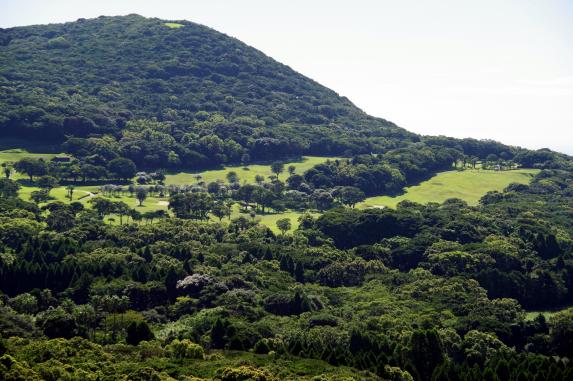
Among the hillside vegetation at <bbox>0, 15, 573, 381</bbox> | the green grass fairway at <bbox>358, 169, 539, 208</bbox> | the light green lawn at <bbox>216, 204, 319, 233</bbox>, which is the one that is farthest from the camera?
the green grass fairway at <bbox>358, 169, 539, 208</bbox>

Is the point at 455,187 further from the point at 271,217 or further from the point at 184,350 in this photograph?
the point at 184,350

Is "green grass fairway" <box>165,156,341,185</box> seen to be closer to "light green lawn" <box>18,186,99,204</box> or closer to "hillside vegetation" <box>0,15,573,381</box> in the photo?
"hillside vegetation" <box>0,15,573,381</box>

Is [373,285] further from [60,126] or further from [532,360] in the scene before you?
[60,126]

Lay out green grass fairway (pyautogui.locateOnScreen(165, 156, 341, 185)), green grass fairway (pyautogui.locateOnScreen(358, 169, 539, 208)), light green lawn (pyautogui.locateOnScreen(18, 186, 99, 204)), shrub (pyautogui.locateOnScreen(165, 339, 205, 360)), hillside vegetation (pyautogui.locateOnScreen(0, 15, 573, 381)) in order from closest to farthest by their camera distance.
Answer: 1. shrub (pyautogui.locateOnScreen(165, 339, 205, 360))
2. hillside vegetation (pyautogui.locateOnScreen(0, 15, 573, 381))
3. light green lawn (pyautogui.locateOnScreen(18, 186, 99, 204))
4. green grass fairway (pyautogui.locateOnScreen(358, 169, 539, 208))
5. green grass fairway (pyautogui.locateOnScreen(165, 156, 341, 185))

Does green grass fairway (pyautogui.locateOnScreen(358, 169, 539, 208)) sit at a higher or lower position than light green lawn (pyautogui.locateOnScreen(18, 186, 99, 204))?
higher

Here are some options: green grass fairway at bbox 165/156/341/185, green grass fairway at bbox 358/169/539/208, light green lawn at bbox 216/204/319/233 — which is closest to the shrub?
light green lawn at bbox 216/204/319/233

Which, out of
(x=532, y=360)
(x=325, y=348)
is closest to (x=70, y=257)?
(x=325, y=348)

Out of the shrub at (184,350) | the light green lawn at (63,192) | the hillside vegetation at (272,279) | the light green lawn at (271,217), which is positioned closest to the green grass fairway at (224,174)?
the hillside vegetation at (272,279)

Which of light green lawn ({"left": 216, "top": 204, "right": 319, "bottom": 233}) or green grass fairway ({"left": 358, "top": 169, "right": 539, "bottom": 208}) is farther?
green grass fairway ({"left": 358, "top": 169, "right": 539, "bottom": 208})
